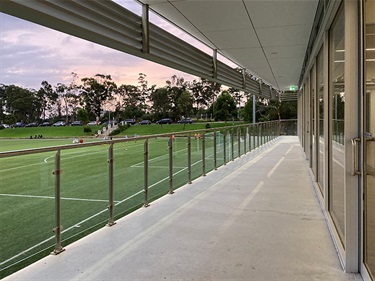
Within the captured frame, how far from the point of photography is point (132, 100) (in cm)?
5666

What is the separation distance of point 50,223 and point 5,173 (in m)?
0.56

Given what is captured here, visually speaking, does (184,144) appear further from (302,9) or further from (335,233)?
(335,233)

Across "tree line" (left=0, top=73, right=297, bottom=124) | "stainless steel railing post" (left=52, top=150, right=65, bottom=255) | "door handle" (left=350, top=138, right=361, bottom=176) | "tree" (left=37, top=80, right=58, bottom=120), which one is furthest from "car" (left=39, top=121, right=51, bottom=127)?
"door handle" (left=350, top=138, right=361, bottom=176)

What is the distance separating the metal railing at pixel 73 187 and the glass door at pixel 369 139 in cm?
222

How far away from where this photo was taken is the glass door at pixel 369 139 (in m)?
1.96

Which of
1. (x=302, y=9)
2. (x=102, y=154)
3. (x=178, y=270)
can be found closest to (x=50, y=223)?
(x=102, y=154)

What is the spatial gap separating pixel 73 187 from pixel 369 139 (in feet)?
8.56

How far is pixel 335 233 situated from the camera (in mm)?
2824

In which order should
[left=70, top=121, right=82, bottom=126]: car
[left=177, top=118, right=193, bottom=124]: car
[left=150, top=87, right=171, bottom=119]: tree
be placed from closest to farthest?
[left=70, top=121, right=82, bottom=126]: car < [left=177, top=118, right=193, bottom=124]: car < [left=150, top=87, right=171, bottom=119]: tree

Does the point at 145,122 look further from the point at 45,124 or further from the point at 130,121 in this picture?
the point at 45,124

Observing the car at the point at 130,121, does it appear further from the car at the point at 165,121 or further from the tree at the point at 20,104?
the tree at the point at 20,104

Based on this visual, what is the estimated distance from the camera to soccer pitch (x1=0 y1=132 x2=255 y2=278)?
2.76 metres

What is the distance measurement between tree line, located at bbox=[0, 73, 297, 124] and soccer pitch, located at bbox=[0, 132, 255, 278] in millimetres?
40642

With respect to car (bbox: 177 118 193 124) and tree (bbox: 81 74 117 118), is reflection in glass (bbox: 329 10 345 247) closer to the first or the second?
car (bbox: 177 118 193 124)
